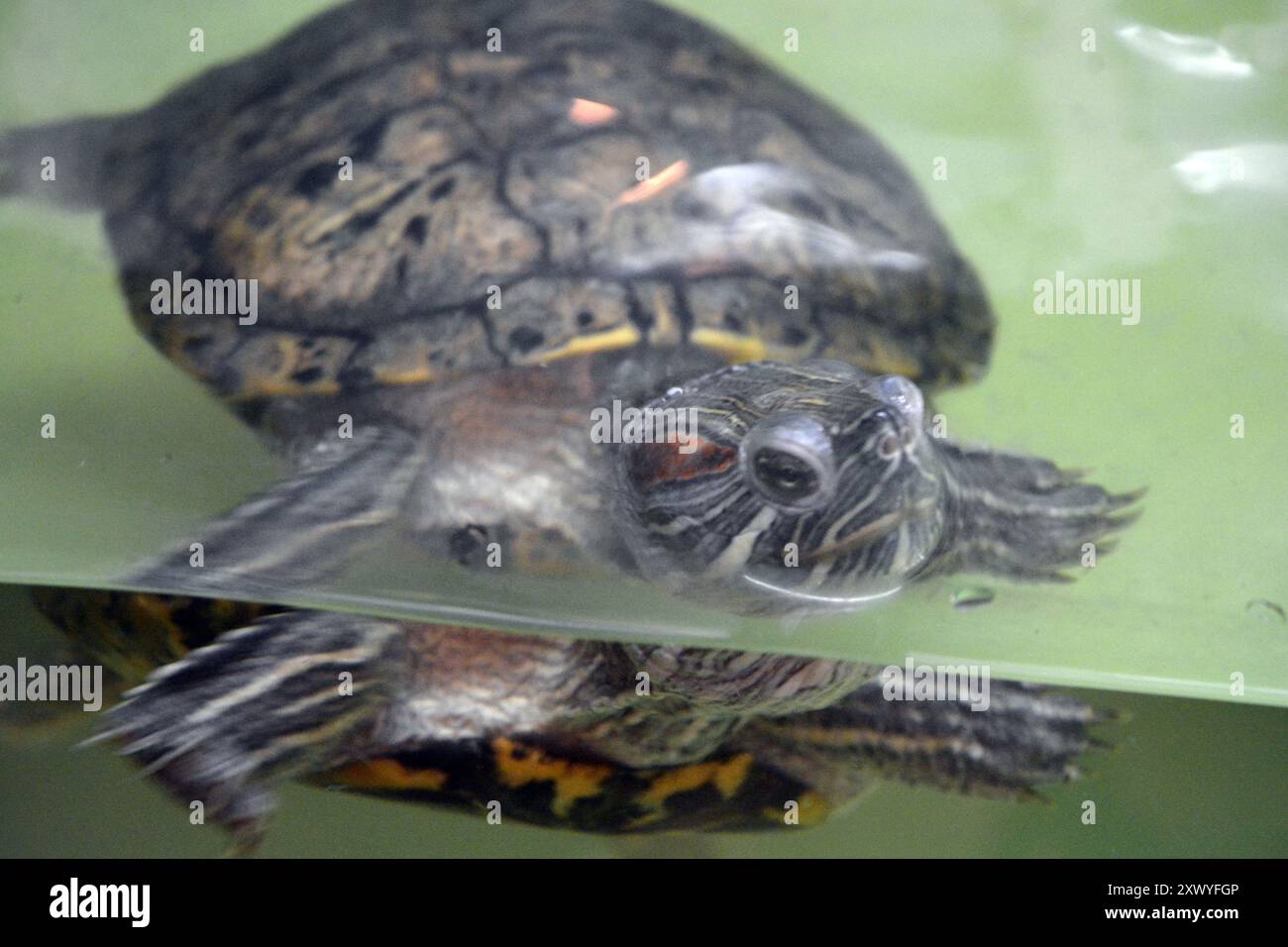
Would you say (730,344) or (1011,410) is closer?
(730,344)

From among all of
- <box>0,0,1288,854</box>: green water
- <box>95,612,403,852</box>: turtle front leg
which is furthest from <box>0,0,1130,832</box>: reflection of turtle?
<box>0,0,1288,854</box>: green water

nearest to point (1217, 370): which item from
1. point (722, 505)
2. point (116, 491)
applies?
point (722, 505)

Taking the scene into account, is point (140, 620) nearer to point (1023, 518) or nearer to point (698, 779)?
point (698, 779)

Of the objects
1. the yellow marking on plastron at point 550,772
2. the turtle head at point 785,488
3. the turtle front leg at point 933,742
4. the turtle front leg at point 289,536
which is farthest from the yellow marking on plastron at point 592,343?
the turtle front leg at point 933,742

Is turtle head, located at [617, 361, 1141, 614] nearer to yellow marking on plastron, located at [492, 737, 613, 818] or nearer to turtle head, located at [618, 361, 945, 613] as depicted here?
turtle head, located at [618, 361, 945, 613]

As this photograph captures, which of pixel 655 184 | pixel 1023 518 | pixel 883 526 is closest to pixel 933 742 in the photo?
pixel 1023 518

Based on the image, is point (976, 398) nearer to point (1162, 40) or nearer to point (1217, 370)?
point (1217, 370)

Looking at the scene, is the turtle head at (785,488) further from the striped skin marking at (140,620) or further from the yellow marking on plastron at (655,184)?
the striped skin marking at (140,620)
